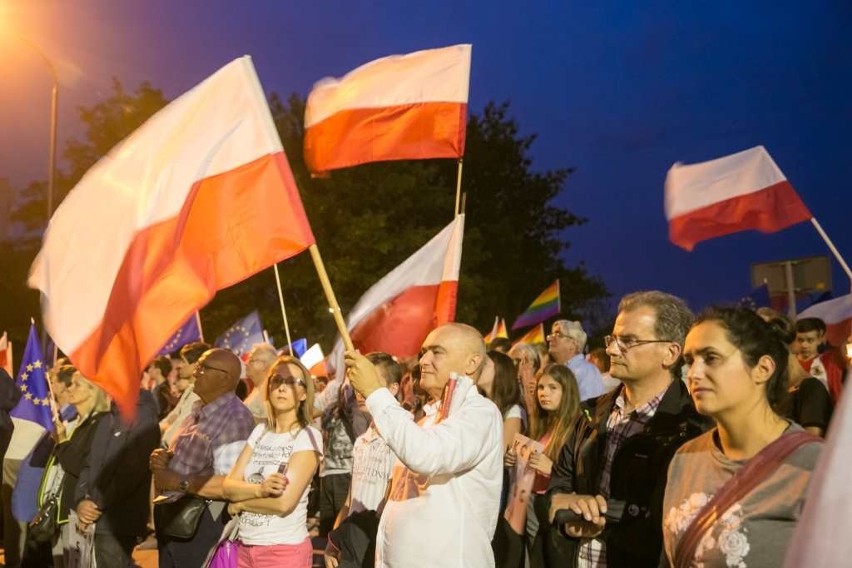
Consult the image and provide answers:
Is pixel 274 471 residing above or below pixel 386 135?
below

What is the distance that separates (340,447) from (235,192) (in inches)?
171

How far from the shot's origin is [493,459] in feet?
13.9

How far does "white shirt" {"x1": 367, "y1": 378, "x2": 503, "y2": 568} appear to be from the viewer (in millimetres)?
3861

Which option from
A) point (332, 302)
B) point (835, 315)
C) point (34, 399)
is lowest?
point (34, 399)

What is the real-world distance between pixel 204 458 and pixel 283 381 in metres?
0.86

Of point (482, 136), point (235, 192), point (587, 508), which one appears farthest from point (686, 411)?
point (482, 136)

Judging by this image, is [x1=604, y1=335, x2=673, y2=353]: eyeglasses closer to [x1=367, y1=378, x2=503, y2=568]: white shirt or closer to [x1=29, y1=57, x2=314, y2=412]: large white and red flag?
[x1=367, y1=378, x2=503, y2=568]: white shirt

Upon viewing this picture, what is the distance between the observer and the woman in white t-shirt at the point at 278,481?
214 inches

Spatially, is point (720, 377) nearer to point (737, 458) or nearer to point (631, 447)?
point (737, 458)

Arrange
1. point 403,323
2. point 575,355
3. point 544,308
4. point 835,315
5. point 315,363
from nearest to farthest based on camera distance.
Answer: point 403,323 → point 575,355 → point 835,315 → point 315,363 → point 544,308

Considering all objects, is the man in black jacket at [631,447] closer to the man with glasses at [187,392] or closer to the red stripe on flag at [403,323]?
the red stripe on flag at [403,323]

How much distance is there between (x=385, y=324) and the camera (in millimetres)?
7043

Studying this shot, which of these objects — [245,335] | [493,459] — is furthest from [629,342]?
[245,335]

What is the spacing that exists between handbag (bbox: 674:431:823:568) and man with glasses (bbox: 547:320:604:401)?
18.7 feet
